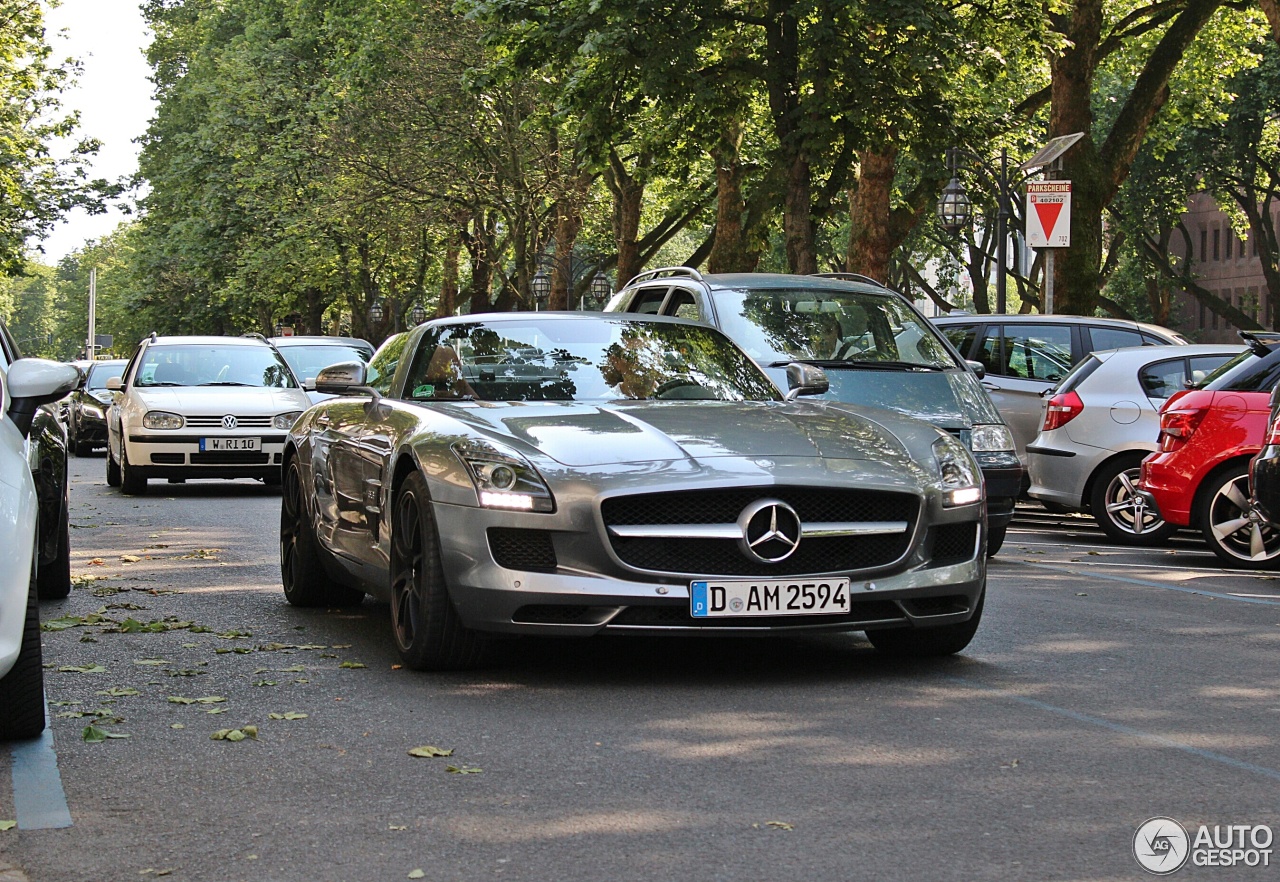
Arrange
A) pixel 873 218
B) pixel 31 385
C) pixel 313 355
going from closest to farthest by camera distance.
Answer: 1. pixel 31 385
2. pixel 313 355
3. pixel 873 218

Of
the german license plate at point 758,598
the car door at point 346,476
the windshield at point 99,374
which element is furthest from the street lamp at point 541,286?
the german license plate at point 758,598

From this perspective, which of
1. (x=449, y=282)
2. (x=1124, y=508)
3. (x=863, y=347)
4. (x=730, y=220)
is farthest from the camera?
(x=449, y=282)

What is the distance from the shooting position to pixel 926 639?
301 inches

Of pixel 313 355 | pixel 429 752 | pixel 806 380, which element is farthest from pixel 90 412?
pixel 429 752

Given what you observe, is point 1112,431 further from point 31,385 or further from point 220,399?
point 31,385

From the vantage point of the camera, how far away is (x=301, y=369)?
82.0 ft

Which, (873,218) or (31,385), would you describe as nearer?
(31,385)

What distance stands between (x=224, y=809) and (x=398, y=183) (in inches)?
1464

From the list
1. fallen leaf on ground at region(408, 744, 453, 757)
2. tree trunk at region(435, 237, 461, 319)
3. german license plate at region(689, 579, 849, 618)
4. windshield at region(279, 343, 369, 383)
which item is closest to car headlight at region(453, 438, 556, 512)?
german license plate at region(689, 579, 849, 618)

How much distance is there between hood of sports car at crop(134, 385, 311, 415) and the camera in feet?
63.5

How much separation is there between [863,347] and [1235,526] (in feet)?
8.78

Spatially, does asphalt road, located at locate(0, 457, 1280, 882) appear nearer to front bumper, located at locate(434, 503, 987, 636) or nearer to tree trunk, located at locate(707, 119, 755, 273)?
front bumper, located at locate(434, 503, 987, 636)

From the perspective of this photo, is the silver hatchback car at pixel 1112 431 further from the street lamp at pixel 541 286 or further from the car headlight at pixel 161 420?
the street lamp at pixel 541 286

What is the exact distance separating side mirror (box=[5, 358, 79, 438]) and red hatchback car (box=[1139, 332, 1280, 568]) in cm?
808
